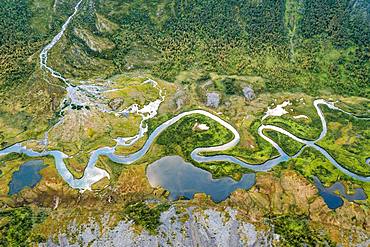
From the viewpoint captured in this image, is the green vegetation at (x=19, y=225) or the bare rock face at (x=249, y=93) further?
the bare rock face at (x=249, y=93)

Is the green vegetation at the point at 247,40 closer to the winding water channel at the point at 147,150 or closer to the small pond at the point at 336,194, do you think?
the winding water channel at the point at 147,150

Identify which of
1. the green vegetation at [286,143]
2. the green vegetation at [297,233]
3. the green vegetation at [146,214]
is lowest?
the green vegetation at [286,143]

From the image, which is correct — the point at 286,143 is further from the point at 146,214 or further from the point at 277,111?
the point at 146,214

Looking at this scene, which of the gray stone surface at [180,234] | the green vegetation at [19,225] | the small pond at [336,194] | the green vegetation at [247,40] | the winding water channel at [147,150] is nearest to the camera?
the gray stone surface at [180,234]

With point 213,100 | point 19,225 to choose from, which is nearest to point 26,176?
point 19,225

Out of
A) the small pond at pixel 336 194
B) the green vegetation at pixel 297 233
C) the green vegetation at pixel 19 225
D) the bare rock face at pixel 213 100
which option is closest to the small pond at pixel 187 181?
the green vegetation at pixel 297 233
